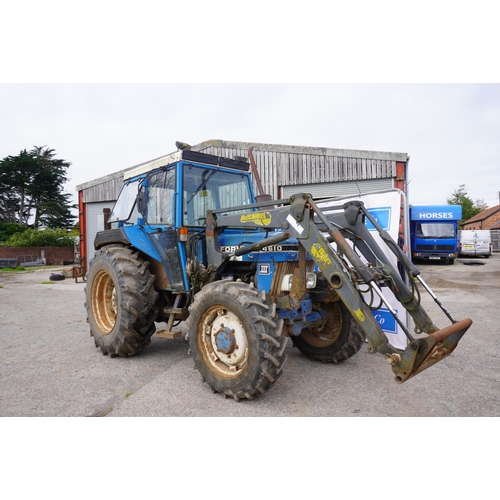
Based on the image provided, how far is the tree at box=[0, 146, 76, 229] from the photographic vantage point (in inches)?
1398

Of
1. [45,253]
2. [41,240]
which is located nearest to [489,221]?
[45,253]

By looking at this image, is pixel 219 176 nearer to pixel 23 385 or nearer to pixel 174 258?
pixel 174 258

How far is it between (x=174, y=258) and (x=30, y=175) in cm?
3775

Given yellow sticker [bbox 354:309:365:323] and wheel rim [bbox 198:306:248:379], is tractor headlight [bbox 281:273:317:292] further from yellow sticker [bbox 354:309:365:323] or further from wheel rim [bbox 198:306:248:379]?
yellow sticker [bbox 354:309:365:323]

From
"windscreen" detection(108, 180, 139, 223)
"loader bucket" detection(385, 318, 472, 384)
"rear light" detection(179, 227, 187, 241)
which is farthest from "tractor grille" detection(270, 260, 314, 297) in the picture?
"windscreen" detection(108, 180, 139, 223)

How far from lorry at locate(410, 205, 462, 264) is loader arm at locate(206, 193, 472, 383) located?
17.4m

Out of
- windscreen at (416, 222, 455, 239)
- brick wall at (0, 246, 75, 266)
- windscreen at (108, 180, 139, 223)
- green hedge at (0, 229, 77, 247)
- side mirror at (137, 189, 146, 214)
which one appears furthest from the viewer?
green hedge at (0, 229, 77, 247)

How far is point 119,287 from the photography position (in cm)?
468

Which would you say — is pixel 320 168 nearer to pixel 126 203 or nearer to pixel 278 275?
pixel 126 203

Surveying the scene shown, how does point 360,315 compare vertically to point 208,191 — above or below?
below

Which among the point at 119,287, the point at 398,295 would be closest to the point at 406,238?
the point at 398,295

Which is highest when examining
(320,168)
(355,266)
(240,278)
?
(320,168)

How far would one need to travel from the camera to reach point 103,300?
5445 mm

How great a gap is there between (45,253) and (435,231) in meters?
23.8
